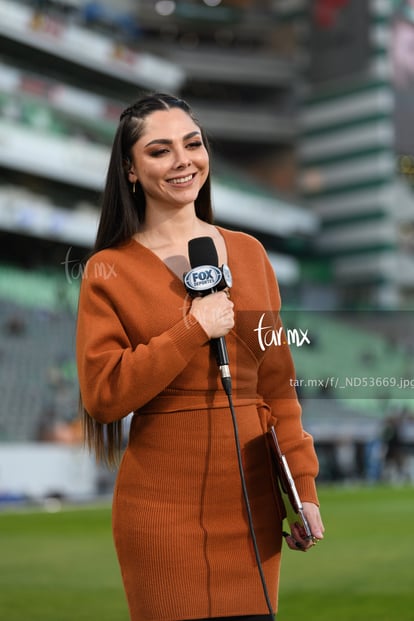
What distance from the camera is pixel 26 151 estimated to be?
93.1 ft

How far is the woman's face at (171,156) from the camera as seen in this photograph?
202 cm

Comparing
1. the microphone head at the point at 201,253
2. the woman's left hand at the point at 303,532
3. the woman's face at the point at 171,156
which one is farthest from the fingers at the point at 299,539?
the woman's face at the point at 171,156

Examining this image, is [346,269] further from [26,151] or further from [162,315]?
[162,315]

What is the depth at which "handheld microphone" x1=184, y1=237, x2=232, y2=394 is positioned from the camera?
73.2 inches

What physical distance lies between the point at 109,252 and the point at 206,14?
41.6 m

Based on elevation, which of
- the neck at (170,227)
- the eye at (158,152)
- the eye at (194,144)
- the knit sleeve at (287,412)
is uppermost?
the eye at (194,144)

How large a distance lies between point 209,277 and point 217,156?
3876 cm

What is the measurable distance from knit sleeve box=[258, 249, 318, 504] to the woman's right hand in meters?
0.16

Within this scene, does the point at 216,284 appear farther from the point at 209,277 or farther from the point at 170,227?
the point at 170,227

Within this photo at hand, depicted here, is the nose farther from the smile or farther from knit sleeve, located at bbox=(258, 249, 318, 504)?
knit sleeve, located at bbox=(258, 249, 318, 504)

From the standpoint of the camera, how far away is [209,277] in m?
1.86

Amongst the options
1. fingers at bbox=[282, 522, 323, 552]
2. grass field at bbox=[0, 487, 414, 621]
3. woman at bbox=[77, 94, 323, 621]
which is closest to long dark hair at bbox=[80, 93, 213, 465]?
woman at bbox=[77, 94, 323, 621]

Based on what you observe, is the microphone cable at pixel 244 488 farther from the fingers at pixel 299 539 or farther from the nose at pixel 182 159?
the nose at pixel 182 159

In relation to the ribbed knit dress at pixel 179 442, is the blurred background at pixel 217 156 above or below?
above
